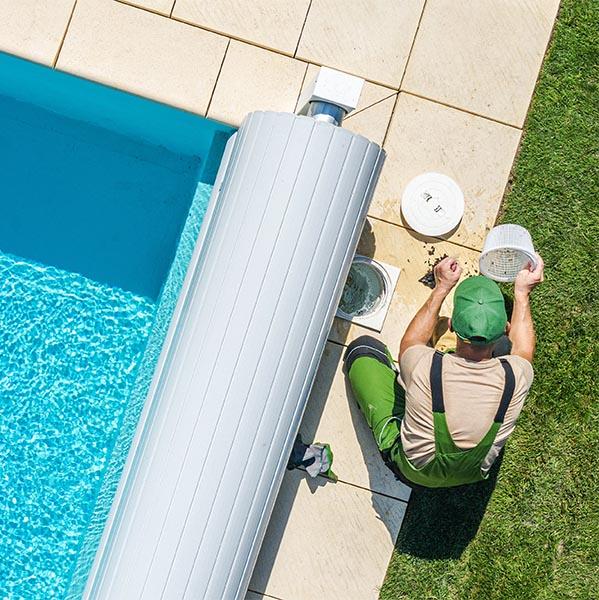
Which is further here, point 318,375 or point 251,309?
point 318,375

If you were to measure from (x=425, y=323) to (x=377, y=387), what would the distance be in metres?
0.47

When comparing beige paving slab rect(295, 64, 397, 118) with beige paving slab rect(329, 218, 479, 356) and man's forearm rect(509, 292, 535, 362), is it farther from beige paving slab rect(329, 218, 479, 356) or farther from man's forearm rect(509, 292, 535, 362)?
man's forearm rect(509, 292, 535, 362)

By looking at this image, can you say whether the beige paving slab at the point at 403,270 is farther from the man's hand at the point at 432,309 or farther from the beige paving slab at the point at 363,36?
the beige paving slab at the point at 363,36

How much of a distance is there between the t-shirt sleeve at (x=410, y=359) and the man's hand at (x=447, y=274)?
0.44m

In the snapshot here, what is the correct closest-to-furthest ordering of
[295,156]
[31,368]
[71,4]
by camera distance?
1. [295,156]
2. [71,4]
3. [31,368]

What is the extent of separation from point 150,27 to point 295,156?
1524 mm

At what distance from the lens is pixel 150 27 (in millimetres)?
4641

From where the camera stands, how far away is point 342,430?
480 cm

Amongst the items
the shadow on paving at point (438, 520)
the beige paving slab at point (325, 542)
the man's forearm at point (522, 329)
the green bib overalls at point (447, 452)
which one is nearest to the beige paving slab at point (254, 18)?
the man's forearm at point (522, 329)

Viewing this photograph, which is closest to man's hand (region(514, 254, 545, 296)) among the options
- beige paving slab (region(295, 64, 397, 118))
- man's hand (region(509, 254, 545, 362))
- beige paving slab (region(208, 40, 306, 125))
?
man's hand (region(509, 254, 545, 362))

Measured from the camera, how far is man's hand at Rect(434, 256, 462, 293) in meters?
4.51

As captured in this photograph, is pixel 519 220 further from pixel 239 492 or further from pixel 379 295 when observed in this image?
pixel 239 492

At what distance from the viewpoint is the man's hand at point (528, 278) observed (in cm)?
443

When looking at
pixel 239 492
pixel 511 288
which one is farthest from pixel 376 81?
pixel 239 492
